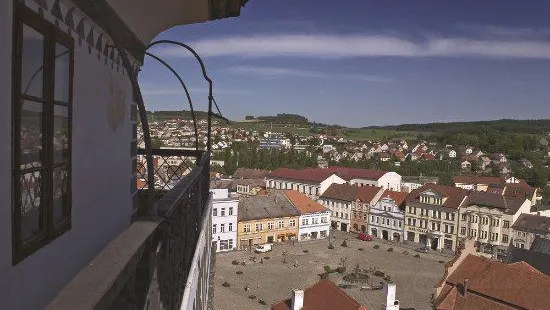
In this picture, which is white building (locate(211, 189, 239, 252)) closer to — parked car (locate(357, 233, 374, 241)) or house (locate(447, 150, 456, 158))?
parked car (locate(357, 233, 374, 241))

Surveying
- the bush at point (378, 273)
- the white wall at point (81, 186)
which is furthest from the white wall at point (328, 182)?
the white wall at point (81, 186)

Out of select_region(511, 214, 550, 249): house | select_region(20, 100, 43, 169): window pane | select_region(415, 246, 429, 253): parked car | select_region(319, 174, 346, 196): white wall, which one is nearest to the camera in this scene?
select_region(20, 100, 43, 169): window pane

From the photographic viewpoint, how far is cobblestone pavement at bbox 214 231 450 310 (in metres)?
30.3

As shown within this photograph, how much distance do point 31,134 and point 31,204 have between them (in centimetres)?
30

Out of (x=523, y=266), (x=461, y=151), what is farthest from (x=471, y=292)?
(x=461, y=151)

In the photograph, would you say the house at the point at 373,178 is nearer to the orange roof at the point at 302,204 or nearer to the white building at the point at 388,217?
the white building at the point at 388,217

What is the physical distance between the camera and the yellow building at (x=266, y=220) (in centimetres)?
4275

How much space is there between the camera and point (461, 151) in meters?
129

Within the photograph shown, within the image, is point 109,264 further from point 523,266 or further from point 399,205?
point 399,205

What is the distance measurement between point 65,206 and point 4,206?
2.74 ft

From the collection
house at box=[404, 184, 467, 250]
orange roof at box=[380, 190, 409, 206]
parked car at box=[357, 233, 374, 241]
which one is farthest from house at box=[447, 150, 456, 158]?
parked car at box=[357, 233, 374, 241]

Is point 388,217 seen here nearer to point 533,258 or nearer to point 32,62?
point 533,258

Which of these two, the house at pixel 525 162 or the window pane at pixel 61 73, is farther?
the house at pixel 525 162

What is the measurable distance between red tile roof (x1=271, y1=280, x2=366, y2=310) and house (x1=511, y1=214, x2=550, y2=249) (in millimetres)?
28161
